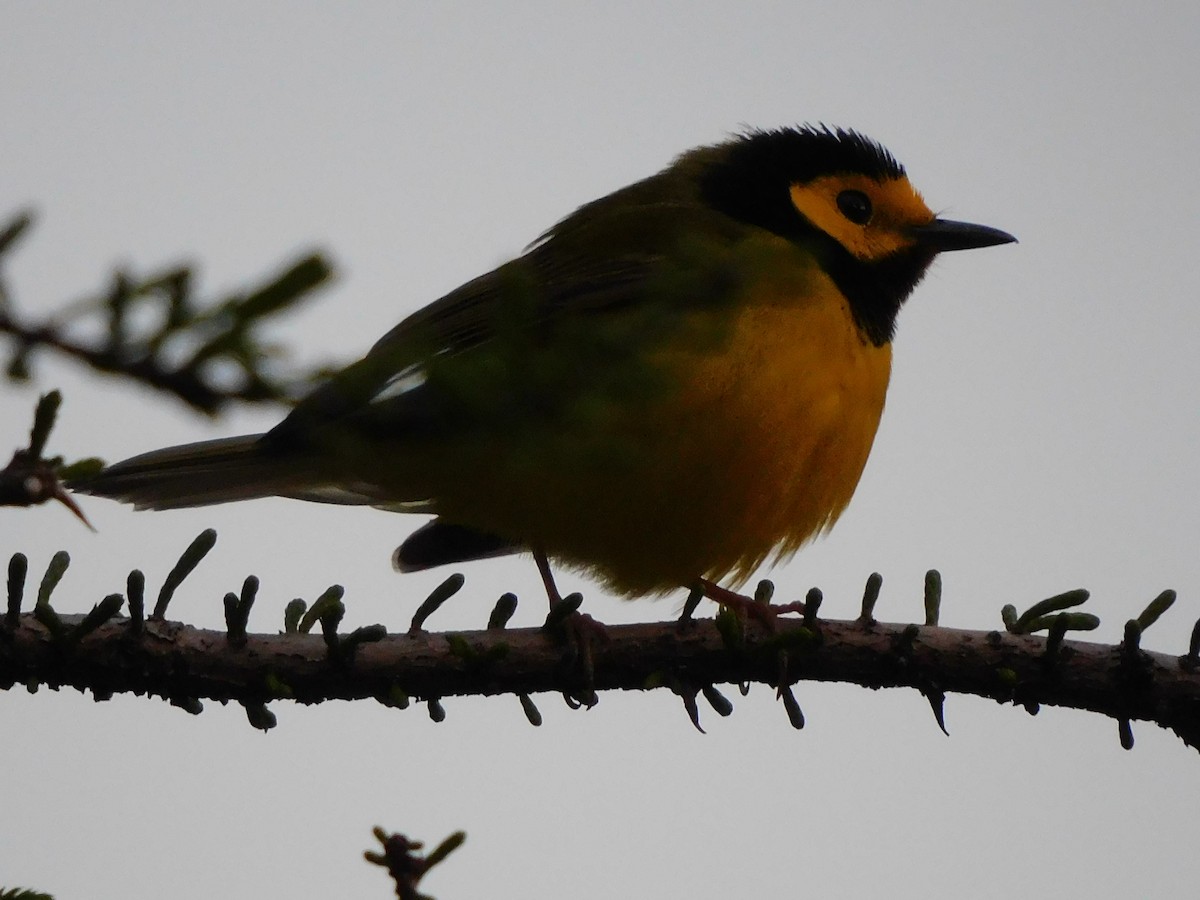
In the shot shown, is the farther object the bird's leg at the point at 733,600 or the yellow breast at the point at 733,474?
the bird's leg at the point at 733,600

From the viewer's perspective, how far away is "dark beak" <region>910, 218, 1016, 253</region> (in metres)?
4.89

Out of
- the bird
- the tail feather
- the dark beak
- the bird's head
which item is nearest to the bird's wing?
the bird

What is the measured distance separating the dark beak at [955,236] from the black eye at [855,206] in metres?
0.18

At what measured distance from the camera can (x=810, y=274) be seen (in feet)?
13.3

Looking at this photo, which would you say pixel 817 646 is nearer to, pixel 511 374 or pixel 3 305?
pixel 511 374

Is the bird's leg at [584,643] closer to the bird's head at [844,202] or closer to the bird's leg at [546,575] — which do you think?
the bird's leg at [546,575]

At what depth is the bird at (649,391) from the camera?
1.13 metres

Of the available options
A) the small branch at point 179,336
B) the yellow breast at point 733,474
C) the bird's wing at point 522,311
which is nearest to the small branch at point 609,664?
the bird's wing at point 522,311

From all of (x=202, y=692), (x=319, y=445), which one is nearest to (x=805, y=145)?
(x=202, y=692)

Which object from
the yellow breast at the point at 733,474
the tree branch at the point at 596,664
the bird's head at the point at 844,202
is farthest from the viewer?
the bird's head at the point at 844,202

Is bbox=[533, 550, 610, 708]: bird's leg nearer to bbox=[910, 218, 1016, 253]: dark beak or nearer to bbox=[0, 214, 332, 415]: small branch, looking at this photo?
bbox=[0, 214, 332, 415]: small branch

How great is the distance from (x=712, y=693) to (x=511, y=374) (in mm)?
1785

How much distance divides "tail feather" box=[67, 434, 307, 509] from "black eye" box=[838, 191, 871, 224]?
7.50 feet

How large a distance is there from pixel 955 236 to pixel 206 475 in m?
2.84
